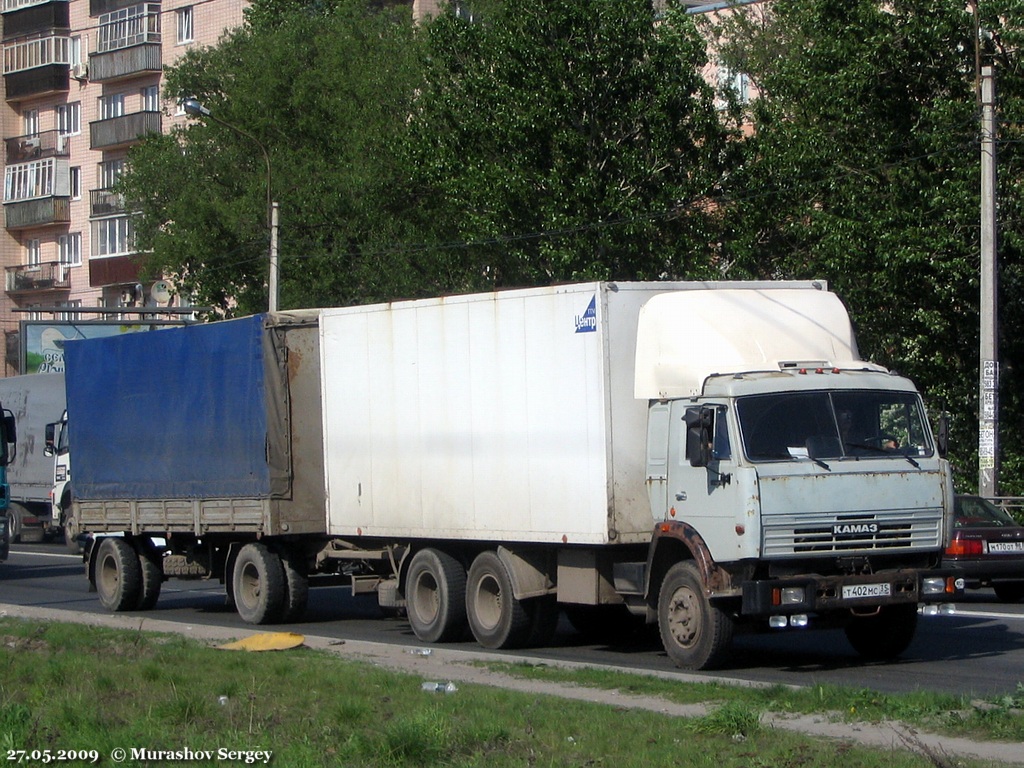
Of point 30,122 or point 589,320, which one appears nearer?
point 589,320

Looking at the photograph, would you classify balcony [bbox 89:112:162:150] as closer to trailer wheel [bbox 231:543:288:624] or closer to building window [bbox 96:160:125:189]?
building window [bbox 96:160:125:189]

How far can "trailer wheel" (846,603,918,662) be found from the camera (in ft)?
41.9

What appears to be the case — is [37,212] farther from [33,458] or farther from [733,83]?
[733,83]

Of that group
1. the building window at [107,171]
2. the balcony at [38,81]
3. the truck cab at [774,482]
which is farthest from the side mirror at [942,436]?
the balcony at [38,81]

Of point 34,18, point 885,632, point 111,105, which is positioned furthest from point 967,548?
point 34,18

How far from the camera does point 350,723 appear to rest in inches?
353

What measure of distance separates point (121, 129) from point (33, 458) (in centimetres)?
2756

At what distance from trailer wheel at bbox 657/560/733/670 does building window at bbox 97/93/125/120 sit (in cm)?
5399

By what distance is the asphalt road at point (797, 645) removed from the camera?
39.3 ft

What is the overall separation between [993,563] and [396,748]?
11954mm

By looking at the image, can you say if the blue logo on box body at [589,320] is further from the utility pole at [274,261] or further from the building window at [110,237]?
the building window at [110,237]

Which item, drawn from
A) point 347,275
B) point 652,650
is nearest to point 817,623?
point 652,650

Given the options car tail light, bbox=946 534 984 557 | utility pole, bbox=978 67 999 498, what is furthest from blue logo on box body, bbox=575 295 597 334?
utility pole, bbox=978 67 999 498

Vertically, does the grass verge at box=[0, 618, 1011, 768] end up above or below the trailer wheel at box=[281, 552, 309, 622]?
below
